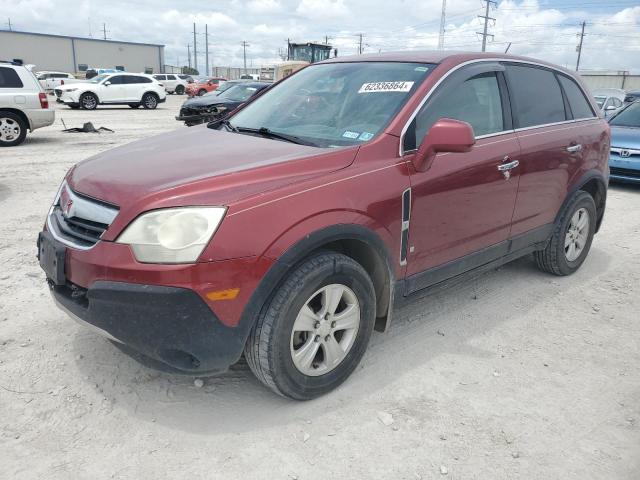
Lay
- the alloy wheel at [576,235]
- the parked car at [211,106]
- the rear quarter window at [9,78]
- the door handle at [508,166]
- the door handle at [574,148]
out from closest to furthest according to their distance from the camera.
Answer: the door handle at [508,166] → the door handle at [574,148] → the alloy wheel at [576,235] → the rear quarter window at [9,78] → the parked car at [211,106]

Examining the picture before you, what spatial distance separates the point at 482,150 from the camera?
3455mm

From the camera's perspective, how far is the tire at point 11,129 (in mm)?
11227

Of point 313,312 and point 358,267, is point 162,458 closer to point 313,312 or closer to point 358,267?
point 313,312

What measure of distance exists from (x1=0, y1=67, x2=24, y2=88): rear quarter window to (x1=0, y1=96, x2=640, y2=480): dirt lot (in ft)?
28.5

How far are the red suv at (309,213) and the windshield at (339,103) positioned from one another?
0.05 ft

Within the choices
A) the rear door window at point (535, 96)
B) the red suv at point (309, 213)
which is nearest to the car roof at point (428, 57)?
the red suv at point (309, 213)

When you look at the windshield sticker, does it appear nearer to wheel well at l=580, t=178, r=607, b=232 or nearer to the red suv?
the red suv

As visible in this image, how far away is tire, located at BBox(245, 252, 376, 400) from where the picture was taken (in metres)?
2.49

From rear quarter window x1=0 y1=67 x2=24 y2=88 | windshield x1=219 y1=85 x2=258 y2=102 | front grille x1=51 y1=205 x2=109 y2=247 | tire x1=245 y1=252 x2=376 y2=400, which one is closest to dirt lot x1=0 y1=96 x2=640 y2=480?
tire x1=245 y1=252 x2=376 y2=400

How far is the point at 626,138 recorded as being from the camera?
8.46 meters

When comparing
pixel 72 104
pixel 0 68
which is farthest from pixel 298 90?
pixel 72 104

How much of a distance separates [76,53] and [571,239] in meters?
70.9

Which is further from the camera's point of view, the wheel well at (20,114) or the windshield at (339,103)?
the wheel well at (20,114)

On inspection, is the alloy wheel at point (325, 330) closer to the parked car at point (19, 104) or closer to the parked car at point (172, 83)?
the parked car at point (19, 104)
